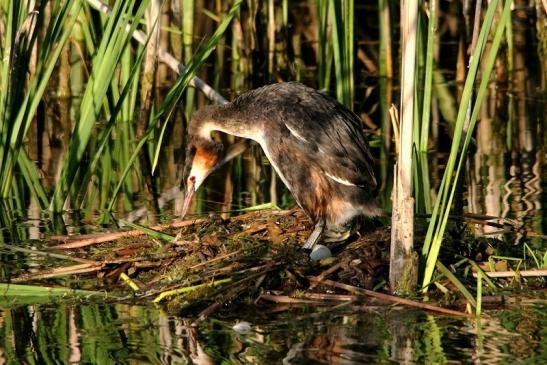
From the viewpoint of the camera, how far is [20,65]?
23.5ft

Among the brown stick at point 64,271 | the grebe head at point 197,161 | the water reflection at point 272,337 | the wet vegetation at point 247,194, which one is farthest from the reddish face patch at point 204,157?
the water reflection at point 272,337

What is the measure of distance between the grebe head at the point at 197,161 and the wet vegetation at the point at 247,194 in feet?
0.78

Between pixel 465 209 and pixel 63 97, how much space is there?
16.1 feet

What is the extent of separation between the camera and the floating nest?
569 centimetres

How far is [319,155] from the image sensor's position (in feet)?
21.4

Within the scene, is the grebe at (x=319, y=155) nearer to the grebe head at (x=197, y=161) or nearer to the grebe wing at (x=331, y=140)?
the grebe wing at (x=331, y=140)

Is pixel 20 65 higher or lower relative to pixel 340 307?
higher

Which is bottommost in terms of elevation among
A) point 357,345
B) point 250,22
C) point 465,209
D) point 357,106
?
point 357,345

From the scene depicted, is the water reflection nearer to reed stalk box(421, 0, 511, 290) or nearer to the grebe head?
reed stalk box(421, 0, 511, 290)

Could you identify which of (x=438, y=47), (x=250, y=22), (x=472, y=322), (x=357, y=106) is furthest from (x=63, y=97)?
(x=472, y=322)

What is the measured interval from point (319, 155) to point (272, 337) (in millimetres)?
1584

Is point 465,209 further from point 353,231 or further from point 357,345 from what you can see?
point 357,345

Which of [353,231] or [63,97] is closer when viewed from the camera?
[353,231]

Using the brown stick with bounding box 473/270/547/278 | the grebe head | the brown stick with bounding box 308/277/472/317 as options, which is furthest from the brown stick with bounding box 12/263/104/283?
the brown stick with bounding box 473/270/547/278
